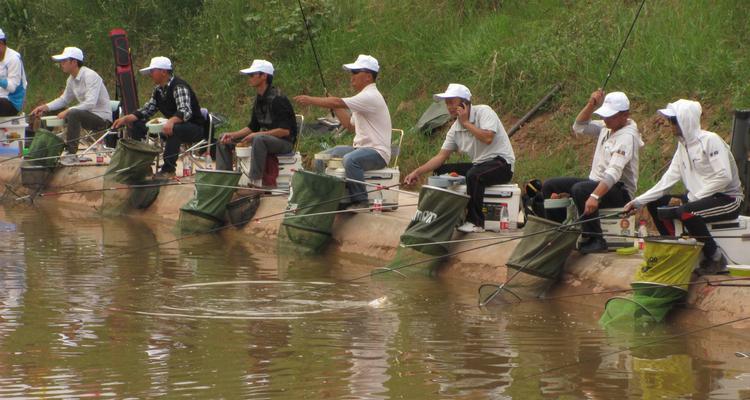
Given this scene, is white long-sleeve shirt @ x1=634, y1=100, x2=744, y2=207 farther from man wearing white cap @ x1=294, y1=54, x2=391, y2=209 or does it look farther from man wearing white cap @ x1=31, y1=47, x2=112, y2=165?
man wearing white cap @ x1=31, y1=47, x2=112, y2=165

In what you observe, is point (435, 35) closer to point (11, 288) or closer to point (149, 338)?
point (11, 288)

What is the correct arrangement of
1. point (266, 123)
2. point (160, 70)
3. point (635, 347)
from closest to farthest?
point (635, 347) < point (266, 123) < point (160, 70)

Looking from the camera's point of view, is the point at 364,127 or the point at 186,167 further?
the point at 186,167

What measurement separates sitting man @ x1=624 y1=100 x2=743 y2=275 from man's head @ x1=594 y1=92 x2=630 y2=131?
711 mm

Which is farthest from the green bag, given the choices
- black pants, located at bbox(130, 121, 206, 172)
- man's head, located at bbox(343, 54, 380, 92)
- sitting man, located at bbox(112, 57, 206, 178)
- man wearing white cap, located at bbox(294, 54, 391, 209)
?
man's head, located at bbox(343, 54, 380, 92)

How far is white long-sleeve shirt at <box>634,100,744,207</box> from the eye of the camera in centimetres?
949

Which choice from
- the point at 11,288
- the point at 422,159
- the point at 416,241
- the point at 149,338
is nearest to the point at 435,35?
the point at 422,159

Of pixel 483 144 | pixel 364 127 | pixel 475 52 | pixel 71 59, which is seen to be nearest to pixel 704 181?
pixel 483 144

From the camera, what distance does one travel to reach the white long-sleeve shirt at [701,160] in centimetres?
949

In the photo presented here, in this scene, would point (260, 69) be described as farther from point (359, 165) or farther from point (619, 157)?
point (619, 157)

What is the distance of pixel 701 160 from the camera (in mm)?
9555

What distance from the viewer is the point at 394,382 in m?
7.75

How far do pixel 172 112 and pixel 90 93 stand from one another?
1.60m

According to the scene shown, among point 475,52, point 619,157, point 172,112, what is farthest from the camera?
point 475,52
